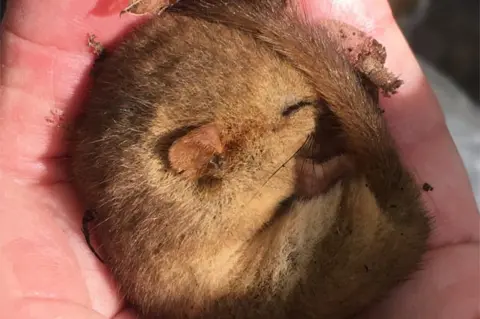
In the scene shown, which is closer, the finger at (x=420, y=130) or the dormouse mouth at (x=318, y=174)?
the dormouse mouth at (x=318, y=174)

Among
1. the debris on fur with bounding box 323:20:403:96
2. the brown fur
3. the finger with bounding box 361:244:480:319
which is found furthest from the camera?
the debris on fur with bounding box 323:20:403:96

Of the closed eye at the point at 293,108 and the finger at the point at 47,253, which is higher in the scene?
the closed eye at the point at 293,108

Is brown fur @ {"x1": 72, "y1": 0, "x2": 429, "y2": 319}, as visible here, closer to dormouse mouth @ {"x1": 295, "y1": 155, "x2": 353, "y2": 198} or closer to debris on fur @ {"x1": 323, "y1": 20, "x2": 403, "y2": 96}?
dormouse mouth @ {"x1": 295, "y1": 155, "x2": 353, "y2": 198}

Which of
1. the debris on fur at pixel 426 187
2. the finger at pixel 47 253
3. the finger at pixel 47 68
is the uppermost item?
the debris on fur at pixel 426 187

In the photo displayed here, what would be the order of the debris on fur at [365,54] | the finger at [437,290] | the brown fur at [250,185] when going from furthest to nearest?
the debris on fur at [365,54]
the finger at [437,290]
the brown fur at [250,185]

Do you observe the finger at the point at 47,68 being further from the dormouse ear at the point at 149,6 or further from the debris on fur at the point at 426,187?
the debris on fur at the point at 426,187

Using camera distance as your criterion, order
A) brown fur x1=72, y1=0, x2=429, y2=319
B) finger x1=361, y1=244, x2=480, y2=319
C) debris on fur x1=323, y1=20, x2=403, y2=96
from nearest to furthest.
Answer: brown fur x1=72, y1=0, x2=429, y2=319 < finger x1=361, y1=244, x2=480, y2=319 < debris on fur x1=323, y1=20, x2=403, y2=96

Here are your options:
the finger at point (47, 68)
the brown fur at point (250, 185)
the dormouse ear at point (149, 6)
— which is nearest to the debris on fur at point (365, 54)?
the brown fur at point (250, 185)

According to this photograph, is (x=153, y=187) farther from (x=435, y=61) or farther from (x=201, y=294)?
(x=435, y=61)

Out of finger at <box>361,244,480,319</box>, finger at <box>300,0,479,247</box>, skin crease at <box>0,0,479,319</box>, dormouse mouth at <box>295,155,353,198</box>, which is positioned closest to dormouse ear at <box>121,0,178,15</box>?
skin crease at <box>0,0,479,319</box>
